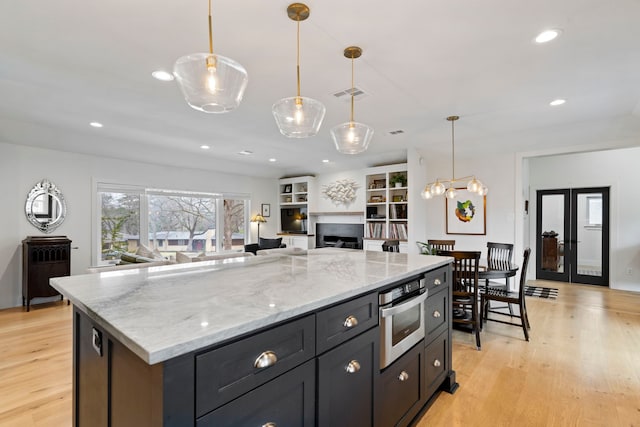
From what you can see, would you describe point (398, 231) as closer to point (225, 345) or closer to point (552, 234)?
point (552, 234)

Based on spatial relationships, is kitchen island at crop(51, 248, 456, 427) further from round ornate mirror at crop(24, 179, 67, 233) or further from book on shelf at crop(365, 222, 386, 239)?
book on shelf at crop(365, 222, 386, 239)

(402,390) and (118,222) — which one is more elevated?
(118,222)

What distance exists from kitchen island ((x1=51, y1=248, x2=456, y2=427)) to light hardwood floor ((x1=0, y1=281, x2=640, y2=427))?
78 cm

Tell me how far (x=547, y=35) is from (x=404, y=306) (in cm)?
209

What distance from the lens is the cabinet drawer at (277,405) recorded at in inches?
36.3

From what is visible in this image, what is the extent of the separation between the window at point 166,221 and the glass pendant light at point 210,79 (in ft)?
15.7

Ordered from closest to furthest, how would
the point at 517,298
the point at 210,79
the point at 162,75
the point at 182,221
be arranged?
the point at 210,79
the point at 162,75
the point at 517,298
the point at 182,221

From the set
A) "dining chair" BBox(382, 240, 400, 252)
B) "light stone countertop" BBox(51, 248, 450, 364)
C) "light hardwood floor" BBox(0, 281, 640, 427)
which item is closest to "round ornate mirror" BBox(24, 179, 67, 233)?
"light hardwood floor" BBox(0, 281, 640, 427)

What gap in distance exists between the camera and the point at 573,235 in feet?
20.6

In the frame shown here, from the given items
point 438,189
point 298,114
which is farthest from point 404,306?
point 438,189

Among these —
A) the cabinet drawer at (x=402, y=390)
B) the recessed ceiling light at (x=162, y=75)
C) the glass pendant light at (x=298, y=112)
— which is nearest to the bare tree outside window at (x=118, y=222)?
the recessed ceiling light at (x=162, y=75)

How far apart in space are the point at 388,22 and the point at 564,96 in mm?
2423

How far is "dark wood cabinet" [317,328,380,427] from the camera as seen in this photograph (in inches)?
49.6

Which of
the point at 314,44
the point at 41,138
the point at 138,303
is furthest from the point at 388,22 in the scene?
the point at 41,138
